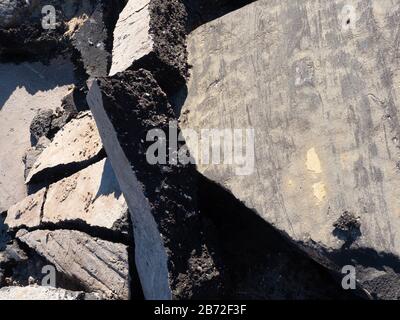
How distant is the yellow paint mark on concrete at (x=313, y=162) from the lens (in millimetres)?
2779

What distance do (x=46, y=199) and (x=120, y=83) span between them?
116 centimetres

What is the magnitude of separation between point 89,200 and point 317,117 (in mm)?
1388

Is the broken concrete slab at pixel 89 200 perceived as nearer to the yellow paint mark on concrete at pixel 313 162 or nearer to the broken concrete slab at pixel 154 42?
the broken concrete slab at pixel 154 42

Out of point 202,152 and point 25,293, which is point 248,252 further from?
point 25,293

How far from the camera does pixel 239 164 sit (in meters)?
2.93

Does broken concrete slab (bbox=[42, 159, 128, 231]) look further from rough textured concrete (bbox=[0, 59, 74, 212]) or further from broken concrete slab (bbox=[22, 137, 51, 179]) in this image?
rough textured concrete (bbox=[0, 59, 74, 212])

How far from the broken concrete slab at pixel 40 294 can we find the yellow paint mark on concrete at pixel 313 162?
1.37 metres

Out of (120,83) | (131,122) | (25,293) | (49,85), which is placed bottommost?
(25,293)

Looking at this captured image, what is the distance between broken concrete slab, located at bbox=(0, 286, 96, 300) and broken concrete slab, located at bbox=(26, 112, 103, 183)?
2.71ft

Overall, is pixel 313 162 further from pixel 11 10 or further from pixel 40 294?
pixel 11 10

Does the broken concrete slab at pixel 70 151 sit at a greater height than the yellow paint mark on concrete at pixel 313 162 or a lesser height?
greater

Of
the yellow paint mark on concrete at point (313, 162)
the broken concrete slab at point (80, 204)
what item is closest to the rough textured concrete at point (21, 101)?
the broken concrete slab at point (80, 204)

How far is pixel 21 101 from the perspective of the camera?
454 cm

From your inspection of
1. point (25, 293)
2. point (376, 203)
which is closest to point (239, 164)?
point (376, 203)
